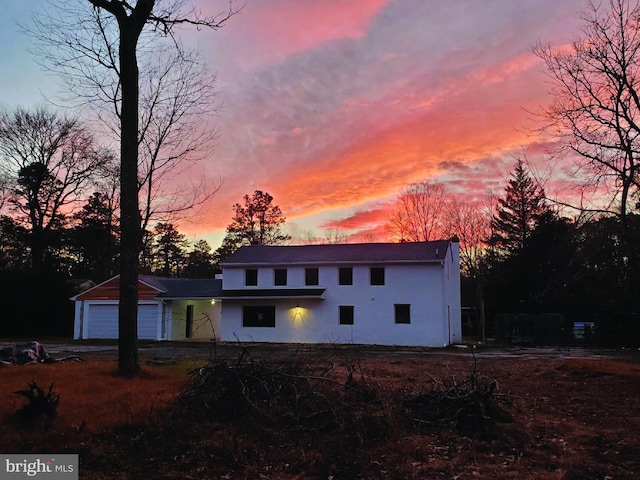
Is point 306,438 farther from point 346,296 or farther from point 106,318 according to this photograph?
point 106,318

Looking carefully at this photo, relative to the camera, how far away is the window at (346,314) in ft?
94.2

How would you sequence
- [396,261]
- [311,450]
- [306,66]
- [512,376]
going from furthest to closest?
[396,261]
[306,66]
[512,376]
[311,450]

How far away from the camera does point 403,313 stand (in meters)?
28.1

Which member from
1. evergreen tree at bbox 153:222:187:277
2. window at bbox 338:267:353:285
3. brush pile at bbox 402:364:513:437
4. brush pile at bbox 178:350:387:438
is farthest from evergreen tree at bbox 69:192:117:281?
brush pile at bbox 402:364:513:437

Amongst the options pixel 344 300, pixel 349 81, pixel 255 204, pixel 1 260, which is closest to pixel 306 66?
pixel 349 81

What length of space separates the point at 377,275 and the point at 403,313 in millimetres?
2527

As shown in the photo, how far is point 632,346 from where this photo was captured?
2609 cm

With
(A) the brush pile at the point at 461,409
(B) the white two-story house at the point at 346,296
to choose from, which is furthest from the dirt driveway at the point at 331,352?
(A) the brush pile at the point at 461,409

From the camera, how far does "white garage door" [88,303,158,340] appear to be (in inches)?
1248

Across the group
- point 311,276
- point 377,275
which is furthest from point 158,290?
point 377,275

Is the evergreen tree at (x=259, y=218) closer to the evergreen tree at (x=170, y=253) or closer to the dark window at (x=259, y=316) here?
the evergreen tree at (x=170, y=253)

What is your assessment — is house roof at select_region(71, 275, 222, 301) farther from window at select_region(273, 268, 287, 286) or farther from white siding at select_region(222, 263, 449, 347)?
window at select_region(273, 268, 287, 286)

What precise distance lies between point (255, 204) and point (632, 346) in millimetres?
36247

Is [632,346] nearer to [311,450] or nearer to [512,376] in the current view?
[512,376]
